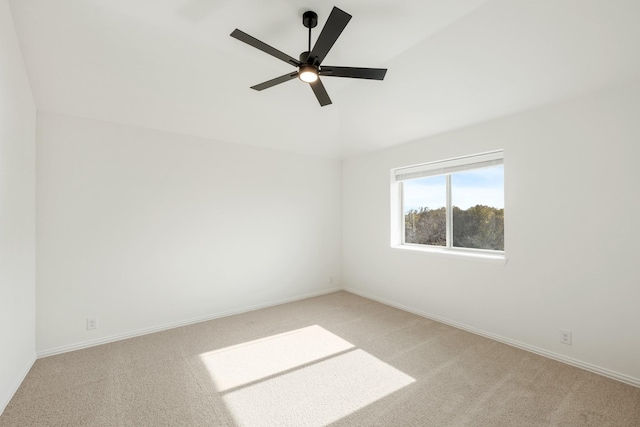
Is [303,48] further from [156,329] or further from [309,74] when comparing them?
[156,329]

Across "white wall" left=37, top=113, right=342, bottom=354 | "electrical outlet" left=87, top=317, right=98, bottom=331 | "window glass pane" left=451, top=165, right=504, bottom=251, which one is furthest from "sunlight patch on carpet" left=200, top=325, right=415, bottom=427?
"window glass pane" left=451, top=165, right=504, bottom=251

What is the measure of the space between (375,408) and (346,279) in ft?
9.47

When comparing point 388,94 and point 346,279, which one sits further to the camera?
point 346,279

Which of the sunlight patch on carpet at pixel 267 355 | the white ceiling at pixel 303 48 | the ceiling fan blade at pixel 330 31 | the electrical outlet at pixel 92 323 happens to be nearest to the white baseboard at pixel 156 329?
the electrical outlet at pixel 92 323

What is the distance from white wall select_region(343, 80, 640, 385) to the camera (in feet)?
7.22

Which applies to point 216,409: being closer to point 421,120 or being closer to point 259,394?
point 259,394

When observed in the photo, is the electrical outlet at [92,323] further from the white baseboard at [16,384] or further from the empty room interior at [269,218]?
the white baseboard at [16,384]

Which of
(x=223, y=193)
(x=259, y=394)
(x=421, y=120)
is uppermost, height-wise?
(x=421, y=120)

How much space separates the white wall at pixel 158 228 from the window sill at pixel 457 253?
55.8 inches

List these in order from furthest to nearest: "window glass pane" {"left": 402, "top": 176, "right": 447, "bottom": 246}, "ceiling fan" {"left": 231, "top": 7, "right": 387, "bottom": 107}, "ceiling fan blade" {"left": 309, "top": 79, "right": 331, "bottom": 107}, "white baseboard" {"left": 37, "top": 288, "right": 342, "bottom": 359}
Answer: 1. "window glass pane" {"left": 402, "top": 176, "right": 447, "bottom": 246}
2. "white baseboard" {"left": 37, "top": 288, "right": 342, "bottom": 359}
3. "ceiling fan blade" {"left": 309, "top": 79, "right": 331, "bottom": 107}
4. "ceiling fan" {"left": 231, "top": 7, "right": 387, "bottom": 107}

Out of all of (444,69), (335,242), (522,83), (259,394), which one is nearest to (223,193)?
(335,242)

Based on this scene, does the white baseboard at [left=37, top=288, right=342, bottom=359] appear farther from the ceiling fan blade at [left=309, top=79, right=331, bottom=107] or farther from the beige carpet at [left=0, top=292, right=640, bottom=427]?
the ceiling fan blade at [left=309, top=79, right=331, bottom=107]

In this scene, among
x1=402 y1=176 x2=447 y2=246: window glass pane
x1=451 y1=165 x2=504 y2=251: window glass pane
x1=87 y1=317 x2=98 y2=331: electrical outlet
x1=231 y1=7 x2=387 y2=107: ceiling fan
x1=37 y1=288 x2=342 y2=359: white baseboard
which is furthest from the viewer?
x1=402 y1=176 x2=447 y2=246: window glass pane

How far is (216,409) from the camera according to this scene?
1.91 m
